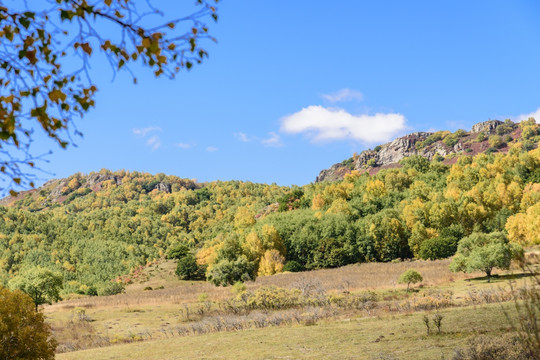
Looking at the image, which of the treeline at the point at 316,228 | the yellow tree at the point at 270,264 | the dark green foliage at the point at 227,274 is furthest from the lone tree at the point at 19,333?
the yellow tree at the point at 270,264

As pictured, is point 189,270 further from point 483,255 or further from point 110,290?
point 483,255

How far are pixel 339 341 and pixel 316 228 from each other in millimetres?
60314

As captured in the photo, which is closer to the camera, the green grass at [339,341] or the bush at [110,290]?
the green grass at [339,341]

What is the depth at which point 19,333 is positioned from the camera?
40.4ft

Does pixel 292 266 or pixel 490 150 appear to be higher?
pixel 490 150

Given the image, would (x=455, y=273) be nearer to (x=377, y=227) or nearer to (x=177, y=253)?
(x=377, y=227)

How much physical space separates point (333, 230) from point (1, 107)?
68.9m

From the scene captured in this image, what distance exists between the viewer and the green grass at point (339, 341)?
39.0 ft

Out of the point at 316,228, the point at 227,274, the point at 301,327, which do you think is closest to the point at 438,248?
the point at 316,228

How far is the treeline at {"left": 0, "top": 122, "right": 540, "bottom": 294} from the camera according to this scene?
64.9m

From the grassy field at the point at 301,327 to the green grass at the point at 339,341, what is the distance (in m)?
0.03

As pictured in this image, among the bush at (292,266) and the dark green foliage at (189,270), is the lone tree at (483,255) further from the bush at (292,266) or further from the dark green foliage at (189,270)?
the dark green foliage at (189,270)

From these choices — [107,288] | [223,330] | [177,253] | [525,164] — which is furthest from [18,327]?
[525,164]

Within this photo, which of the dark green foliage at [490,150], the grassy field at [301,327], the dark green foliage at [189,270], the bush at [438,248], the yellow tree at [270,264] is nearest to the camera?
the grassy field at [301,327]
